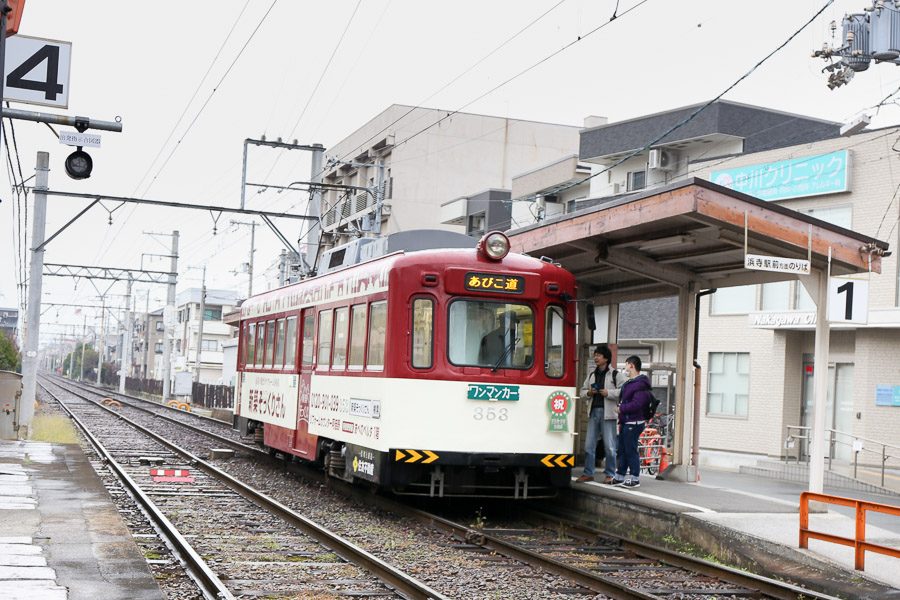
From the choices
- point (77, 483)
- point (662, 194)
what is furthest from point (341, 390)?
point (662, 194)

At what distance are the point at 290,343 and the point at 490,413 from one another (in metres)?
5.47

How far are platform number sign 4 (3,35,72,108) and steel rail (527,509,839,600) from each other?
7535 millimetres

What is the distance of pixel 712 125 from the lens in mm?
30484

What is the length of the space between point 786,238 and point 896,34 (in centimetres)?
1163

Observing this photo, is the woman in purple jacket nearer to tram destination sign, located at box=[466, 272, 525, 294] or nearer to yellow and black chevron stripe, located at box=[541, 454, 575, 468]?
yellow and black chevron stripe, located at box=[541, 454, 575, 468]

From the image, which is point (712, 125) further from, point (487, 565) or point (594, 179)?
point (487, 565)

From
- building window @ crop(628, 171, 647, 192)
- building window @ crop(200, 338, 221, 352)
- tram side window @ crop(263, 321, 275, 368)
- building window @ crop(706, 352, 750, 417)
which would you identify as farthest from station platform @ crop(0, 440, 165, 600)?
building window @ crop(200, 338, 221, 352)

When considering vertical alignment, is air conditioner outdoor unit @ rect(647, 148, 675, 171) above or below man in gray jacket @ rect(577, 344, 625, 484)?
above

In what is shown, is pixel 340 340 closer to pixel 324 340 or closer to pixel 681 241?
pixel 324 340

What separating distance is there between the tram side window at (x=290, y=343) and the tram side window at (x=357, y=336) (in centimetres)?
304

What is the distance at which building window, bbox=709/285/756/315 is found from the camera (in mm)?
28659

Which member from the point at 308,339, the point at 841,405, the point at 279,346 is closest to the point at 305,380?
the point at 308,339

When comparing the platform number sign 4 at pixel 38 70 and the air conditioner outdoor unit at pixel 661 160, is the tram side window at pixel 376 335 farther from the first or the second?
the air conditioner outdoor unit at pixel 661 160

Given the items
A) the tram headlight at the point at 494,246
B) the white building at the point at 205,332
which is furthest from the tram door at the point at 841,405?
the white building at the point at 205,332
